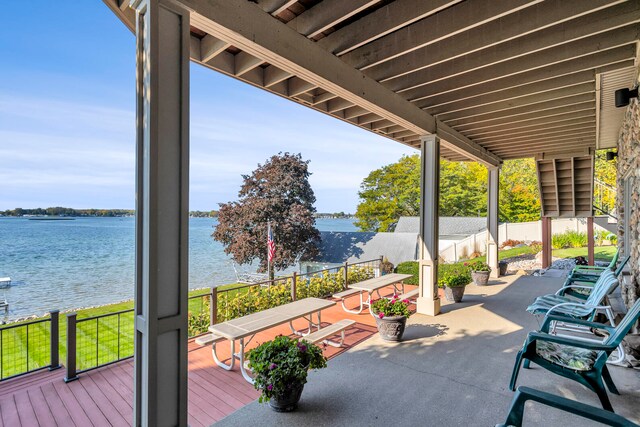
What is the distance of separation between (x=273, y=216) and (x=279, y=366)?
11.6 metres

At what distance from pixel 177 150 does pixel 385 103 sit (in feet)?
9.39

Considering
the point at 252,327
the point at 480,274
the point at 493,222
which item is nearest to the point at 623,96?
the point at 252,327

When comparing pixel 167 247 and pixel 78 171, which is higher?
pixel 78 171

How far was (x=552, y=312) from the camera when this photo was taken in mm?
3693

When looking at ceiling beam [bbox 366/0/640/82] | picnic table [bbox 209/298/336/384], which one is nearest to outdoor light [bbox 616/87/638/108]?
ceiling beam [bbox 366/0/640/82]

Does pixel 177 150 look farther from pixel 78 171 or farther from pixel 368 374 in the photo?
pixel 78 171

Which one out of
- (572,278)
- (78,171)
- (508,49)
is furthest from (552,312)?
(78,171)

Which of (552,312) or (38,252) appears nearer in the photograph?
(552,312)

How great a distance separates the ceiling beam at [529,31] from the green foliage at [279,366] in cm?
309

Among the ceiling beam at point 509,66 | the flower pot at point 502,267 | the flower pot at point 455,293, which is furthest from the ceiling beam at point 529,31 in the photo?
the flower pot at point 502,267

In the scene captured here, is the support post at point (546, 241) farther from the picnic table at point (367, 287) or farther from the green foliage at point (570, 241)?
the green foliage at point (570, 241)

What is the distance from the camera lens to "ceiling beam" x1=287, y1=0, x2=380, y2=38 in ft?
8.13

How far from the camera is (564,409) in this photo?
1.76 metres

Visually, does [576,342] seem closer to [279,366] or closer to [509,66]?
[279,366]
